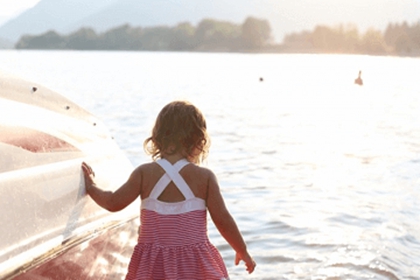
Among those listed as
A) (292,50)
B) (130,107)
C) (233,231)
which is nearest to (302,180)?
(233,231)

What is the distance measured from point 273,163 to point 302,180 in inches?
75.5

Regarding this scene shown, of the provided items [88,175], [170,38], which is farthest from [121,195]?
[170,38]

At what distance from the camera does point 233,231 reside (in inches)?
132

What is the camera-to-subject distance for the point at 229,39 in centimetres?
15962

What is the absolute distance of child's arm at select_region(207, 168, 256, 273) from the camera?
3.25 m

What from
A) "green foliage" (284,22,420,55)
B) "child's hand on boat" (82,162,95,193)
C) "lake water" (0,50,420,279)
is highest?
"child's hand on boat" (82,162,95,193)

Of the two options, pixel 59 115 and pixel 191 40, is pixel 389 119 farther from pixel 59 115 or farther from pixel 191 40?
pixel 191 40

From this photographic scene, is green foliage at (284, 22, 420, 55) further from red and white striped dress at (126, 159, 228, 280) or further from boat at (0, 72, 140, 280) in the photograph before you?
red and white striped dress at (126, 159, 228, 280)

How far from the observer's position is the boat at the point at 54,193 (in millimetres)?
3145

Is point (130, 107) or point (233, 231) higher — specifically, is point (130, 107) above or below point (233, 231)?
below

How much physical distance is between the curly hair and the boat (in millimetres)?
603

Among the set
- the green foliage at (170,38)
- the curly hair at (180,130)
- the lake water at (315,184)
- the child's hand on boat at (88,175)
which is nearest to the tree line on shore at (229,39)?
the green foliage at (170,38)

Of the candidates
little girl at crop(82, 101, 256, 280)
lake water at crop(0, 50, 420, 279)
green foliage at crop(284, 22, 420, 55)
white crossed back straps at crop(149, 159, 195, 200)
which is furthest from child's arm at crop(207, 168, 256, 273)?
green foliage at crop(284, 22, 420, 55)

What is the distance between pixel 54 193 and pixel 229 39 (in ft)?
518
